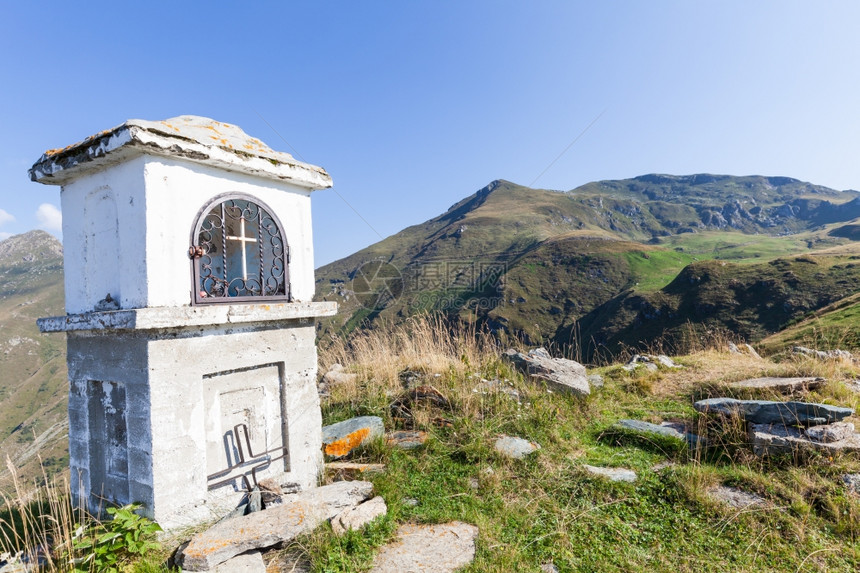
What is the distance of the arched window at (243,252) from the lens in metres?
3.93

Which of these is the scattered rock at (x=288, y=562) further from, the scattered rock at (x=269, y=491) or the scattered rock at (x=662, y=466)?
the scattered rock at (x=662, y=466)

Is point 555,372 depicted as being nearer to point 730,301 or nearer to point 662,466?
point 662,466

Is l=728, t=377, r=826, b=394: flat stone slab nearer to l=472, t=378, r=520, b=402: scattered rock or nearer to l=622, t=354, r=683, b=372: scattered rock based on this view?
l=622, t=354, r=683, b=372: scattered rock

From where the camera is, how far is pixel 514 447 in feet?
16.6

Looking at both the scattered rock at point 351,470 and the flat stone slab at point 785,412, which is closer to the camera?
the scattered rock at point 351,470

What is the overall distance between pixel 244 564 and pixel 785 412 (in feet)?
19.8

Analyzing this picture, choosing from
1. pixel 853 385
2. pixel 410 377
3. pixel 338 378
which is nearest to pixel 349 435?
pixel 410 377

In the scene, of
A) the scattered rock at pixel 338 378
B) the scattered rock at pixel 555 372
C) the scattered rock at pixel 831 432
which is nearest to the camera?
the scattered rock at pixel 831 432

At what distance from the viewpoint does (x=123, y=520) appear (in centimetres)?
310

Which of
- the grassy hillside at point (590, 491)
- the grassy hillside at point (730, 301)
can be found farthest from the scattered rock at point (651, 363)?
the grassy hillside at point (730, 301)

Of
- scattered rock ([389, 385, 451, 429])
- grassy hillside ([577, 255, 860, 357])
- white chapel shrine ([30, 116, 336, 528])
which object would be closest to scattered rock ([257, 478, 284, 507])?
white chapel shrine ([30, 116, 336, 528])

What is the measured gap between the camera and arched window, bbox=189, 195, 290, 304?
12.9 feet

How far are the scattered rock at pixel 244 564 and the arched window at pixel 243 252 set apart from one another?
6.84 ft

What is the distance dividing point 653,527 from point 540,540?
1.04 meters
